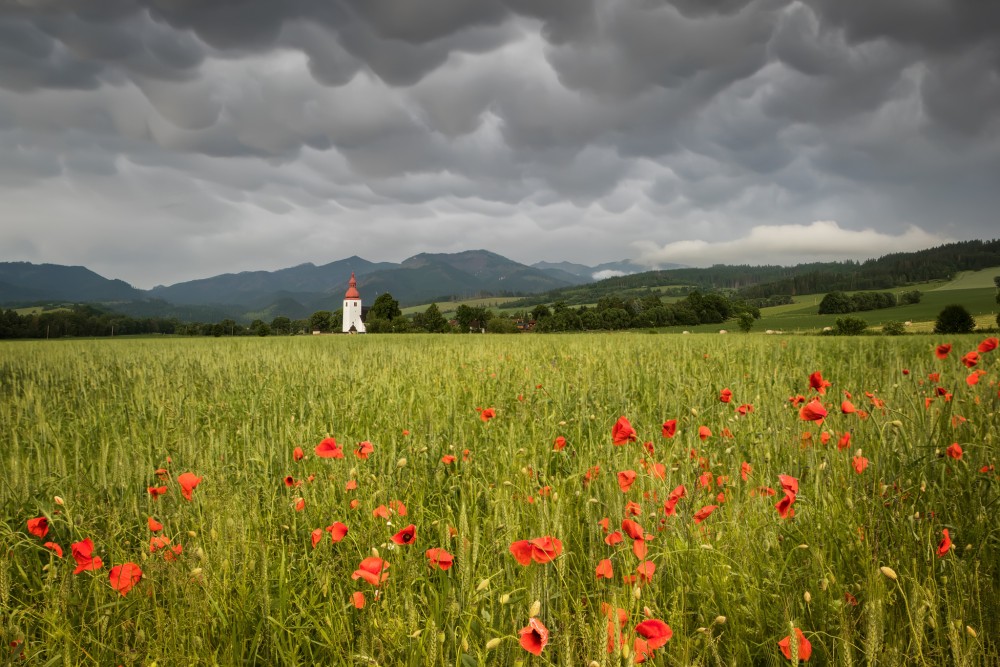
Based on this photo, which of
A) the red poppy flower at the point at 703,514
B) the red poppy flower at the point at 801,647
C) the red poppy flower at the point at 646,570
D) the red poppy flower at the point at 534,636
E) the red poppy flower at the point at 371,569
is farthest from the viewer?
the red poppy flower at the point at 703,514

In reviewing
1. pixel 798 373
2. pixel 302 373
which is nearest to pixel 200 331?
pixel 302 373

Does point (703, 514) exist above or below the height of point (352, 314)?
below

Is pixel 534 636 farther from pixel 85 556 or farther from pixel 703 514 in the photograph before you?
pixel 85 556

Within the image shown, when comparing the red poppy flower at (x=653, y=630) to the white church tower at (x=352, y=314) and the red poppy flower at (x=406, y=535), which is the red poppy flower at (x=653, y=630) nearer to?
the red poppy flower at (x=406, y=535)

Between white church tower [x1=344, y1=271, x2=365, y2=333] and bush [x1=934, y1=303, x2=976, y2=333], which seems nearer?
bush [x1=934, y1=303, x2=976, y2=333]

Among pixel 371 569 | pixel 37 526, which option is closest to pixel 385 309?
pixel 37 526

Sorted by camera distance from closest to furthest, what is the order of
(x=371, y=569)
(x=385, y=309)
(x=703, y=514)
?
(x=371, y=569), (x=703, y=514), (x=385, y=309)

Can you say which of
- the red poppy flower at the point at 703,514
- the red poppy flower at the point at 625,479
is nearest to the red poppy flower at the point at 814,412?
the red poppy flower at the point at 703,514

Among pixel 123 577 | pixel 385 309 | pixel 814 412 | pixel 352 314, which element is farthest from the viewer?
pixel 352 314

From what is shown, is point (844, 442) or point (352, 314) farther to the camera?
point (352, 314)

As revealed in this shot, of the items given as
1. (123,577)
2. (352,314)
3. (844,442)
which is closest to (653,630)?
(123,577)

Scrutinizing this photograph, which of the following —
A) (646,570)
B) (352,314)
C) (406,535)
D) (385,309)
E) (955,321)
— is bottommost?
(955,321)

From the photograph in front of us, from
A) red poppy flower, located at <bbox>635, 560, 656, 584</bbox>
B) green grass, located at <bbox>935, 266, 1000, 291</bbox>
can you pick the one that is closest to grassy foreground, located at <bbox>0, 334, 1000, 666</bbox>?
red poppy flower, located at <bbox>635, 560, 656, 584</bbox>

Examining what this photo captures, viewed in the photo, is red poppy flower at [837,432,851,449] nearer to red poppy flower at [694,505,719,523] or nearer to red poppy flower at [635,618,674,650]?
red poppy flower at [694,505,719,523]
